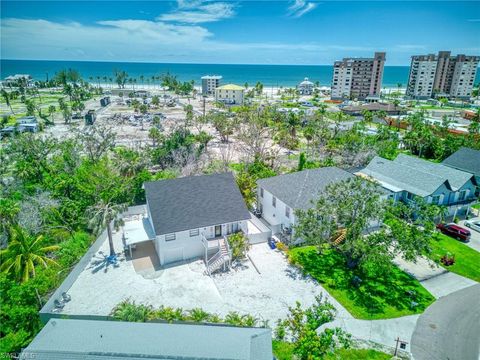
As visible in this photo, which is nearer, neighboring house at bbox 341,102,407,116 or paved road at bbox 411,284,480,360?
paved road at bbox 411,284,480,360

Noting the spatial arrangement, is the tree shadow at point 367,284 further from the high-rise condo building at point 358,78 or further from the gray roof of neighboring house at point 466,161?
the high-rise condo building at point 358,78

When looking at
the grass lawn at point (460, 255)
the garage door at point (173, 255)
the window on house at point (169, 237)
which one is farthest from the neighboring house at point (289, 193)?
the grass lawn at point (460, 255)

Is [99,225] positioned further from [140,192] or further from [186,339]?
[186,339]

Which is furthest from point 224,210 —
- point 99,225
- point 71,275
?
point 71,275

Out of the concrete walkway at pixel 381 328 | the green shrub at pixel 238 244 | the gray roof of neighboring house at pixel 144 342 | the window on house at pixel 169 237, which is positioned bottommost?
the concrete walkway at pixel 381 328

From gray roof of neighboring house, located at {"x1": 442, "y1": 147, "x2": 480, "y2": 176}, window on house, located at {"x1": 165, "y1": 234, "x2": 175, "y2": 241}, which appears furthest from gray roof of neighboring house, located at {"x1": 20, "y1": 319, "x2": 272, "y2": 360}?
gray roof of neighboring house, located at {"x1": 442, "y1": 147, "x2": 480, "y2": 176}

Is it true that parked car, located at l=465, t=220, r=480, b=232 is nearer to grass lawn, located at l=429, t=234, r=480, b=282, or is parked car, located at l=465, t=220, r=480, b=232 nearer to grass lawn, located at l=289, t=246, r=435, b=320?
grass lawn, located at l=429, t=234, r=480, b=282
